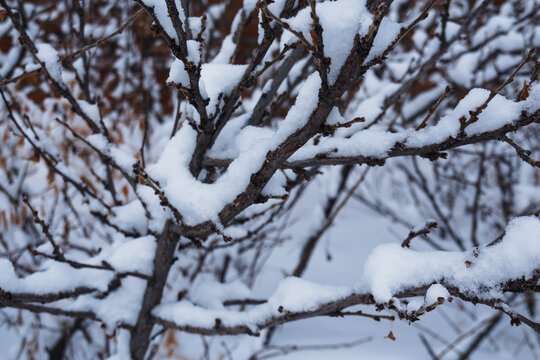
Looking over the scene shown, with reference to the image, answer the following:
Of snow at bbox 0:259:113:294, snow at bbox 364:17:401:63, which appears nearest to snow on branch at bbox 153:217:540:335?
snow at bbox 0:259:113:294

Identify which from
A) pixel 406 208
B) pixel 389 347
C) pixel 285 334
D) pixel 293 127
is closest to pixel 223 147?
pixel 293 127

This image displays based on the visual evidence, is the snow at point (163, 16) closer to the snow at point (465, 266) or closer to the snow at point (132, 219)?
the snow at point (465, 266)

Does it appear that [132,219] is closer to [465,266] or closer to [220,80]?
[220,80]

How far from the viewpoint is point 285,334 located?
3.27 meters

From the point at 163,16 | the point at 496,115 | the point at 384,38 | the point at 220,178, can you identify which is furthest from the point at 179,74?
the point at 496,115

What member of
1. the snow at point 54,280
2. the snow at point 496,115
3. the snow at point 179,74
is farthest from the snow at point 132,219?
the snow at point 496,115

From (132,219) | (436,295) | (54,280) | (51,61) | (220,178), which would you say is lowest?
(436,295)

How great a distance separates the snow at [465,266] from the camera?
2.59 feet

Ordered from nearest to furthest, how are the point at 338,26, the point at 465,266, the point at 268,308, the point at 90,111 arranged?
the point at 338,26 → the point at 465,266 → the point at 268,308 → the point at 90,111

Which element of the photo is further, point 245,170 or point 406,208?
point 406,208

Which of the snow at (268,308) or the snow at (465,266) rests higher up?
the snow at (268,308)

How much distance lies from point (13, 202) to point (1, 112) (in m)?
0.63

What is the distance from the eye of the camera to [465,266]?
868mm

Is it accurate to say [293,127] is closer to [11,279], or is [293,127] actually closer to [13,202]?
[11,279]
